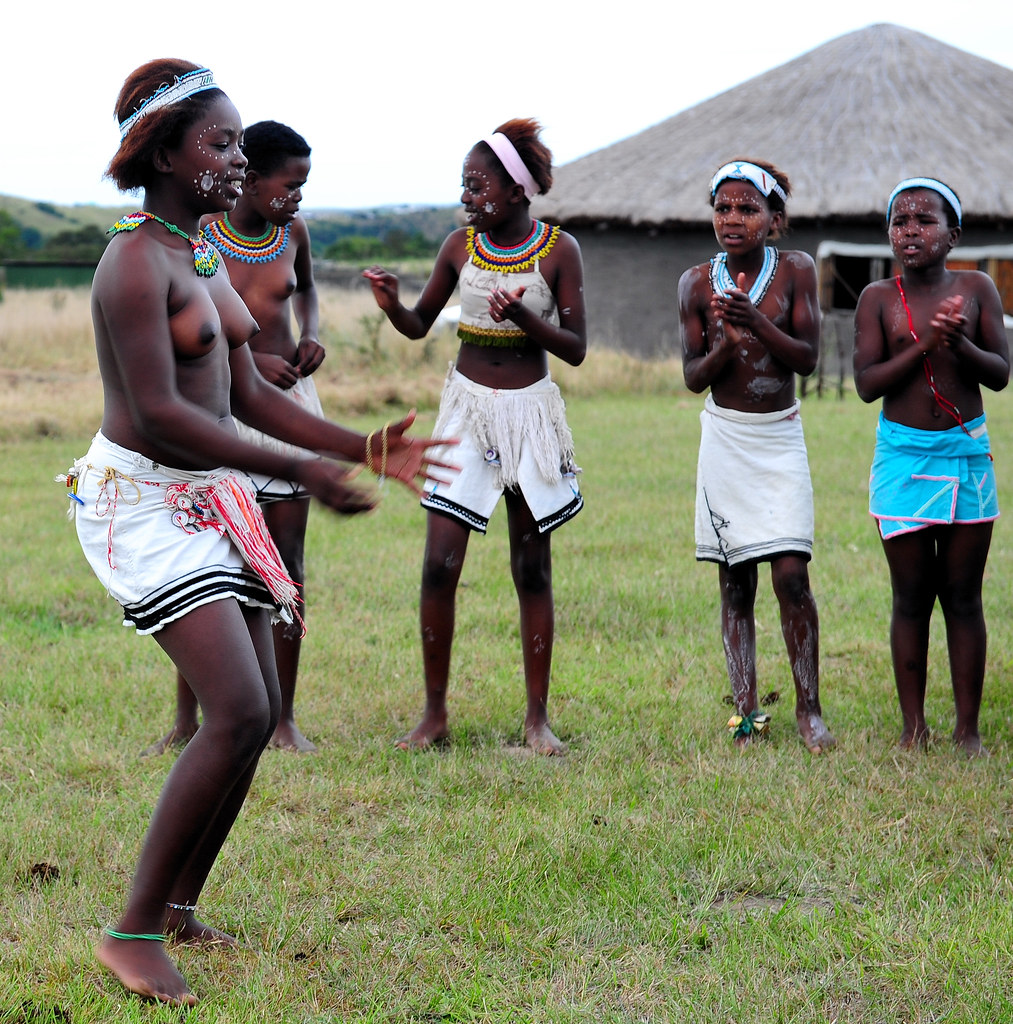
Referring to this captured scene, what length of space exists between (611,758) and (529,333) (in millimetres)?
1536

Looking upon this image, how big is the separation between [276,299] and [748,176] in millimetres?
1777

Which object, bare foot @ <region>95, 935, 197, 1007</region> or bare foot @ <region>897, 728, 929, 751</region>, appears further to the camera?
bare foot @ <region>897, 728, 929, 751</region>

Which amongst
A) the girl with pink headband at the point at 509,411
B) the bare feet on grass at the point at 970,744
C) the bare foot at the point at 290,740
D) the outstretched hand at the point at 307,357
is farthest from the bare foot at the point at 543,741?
the outstretched hand at the point at 307,357

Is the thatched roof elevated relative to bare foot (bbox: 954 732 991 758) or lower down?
elevated

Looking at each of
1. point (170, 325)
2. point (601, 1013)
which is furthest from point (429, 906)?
point (170, 325)

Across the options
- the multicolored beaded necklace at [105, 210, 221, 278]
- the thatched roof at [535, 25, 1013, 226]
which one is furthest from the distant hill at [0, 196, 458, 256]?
the multicolored beaded necklace at [105, 210, 221, 278]

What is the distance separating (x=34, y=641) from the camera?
19.2ft

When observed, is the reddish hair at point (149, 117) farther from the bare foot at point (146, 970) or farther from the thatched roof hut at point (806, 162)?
the thatched roof hut at point (806, 162)

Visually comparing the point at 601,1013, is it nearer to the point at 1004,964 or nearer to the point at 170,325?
the point at 1004,964

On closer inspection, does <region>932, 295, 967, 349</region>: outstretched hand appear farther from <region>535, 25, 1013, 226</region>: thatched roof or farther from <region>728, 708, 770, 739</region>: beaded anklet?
<region>535, 25, 1013, 226</region>: thatched roof

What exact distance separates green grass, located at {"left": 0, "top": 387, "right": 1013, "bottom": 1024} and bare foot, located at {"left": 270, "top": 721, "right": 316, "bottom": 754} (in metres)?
0.09

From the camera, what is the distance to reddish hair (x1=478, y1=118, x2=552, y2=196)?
4.58 meters

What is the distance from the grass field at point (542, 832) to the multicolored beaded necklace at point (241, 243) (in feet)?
5.81

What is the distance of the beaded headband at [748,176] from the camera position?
4.54 meters
